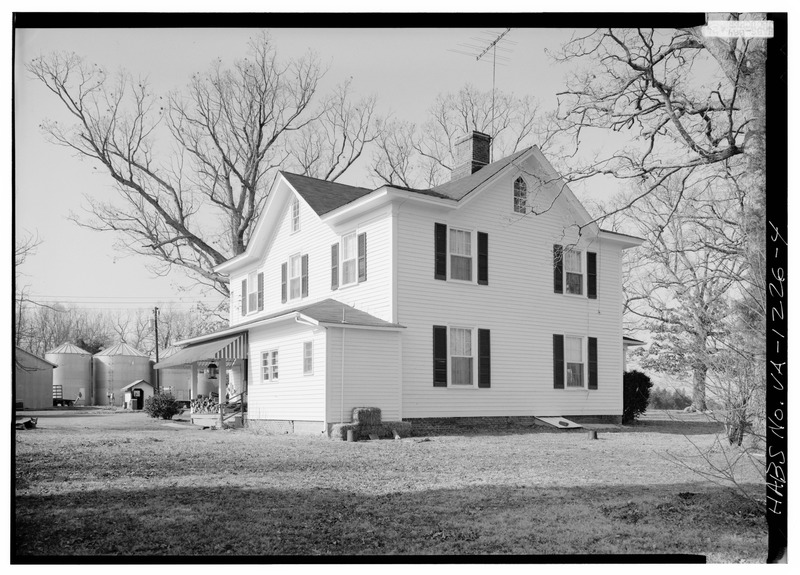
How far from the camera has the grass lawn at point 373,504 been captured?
5.75m

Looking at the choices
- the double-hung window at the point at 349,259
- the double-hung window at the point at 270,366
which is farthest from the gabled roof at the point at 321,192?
the double-hung window at the point at 270,366

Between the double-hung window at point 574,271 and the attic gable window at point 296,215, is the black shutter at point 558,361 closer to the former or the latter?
the double-hung window at point 574,271

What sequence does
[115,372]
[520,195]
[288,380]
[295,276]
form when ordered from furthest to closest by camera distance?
1. [115,372]
2. [295,276]
3. [520,195]
4. [288,380]

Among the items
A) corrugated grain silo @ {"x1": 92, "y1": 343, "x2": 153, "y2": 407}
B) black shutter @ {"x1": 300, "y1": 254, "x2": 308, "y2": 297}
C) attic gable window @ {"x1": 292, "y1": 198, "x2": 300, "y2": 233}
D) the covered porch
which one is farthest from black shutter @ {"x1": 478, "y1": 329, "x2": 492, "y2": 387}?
corrugated grain silo @ {"x1": 92, "y1": 343, "x2": 153, "y2": 407}

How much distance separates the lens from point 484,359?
1616 cm

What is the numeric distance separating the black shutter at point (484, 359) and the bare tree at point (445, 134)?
4117 millimetres

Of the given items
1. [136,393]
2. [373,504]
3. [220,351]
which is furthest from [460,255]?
[136,393]

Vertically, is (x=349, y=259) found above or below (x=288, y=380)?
above

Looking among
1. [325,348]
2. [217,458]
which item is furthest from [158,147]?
[217,458]

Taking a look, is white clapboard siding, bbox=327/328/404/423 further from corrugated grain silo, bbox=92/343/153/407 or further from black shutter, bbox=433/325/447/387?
corrugated grain silo, bbox=92/343/153/407

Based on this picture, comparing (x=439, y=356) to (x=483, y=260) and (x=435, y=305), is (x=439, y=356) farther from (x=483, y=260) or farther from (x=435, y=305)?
(x=483, y=260)

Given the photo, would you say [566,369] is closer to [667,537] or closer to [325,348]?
[325,348]

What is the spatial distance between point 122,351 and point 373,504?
33.2 metres

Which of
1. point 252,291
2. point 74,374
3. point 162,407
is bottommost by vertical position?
point 162,407
